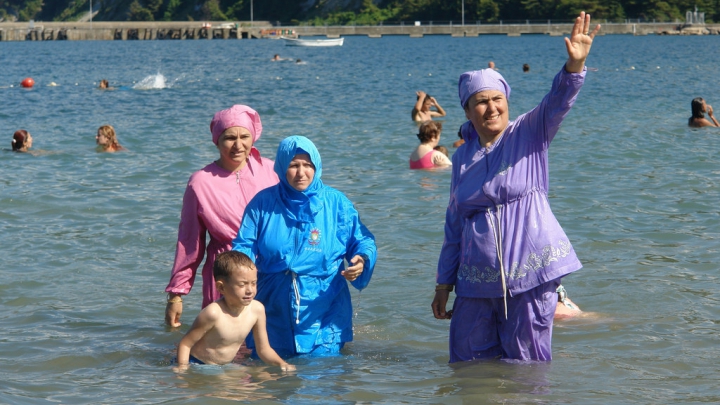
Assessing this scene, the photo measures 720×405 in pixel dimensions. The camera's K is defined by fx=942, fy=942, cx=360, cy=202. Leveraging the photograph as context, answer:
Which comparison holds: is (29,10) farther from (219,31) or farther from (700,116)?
(700,116)

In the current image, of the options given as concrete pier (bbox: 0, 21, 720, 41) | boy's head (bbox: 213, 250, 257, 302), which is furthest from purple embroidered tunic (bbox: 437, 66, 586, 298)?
concrete pier (bbox: 0, 21, 720, 41)

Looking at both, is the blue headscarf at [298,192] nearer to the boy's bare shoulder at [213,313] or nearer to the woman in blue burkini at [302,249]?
the woman in blue burkini at [302,249]

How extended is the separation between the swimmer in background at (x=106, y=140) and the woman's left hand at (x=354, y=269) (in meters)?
12.0

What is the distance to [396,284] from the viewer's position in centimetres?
870

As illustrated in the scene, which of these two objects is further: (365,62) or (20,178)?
(365,62)

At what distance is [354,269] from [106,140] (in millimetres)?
12316

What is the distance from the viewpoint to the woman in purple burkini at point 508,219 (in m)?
4.84

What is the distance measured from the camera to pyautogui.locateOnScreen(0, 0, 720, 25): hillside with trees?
106m

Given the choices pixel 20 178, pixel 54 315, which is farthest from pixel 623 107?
pixel 54 315

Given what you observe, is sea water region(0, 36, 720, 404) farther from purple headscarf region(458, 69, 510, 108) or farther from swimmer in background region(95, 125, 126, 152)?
purple headscarf region(458, 69, 510, 108)

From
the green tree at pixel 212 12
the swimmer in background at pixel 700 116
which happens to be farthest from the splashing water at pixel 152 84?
the green tree at pixel 212 12

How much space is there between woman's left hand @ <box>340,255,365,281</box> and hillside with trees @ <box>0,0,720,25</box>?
103 m

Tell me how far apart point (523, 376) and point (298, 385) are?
4.30 feet

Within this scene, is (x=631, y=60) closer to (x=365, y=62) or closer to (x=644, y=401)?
(x=365, y=62)
